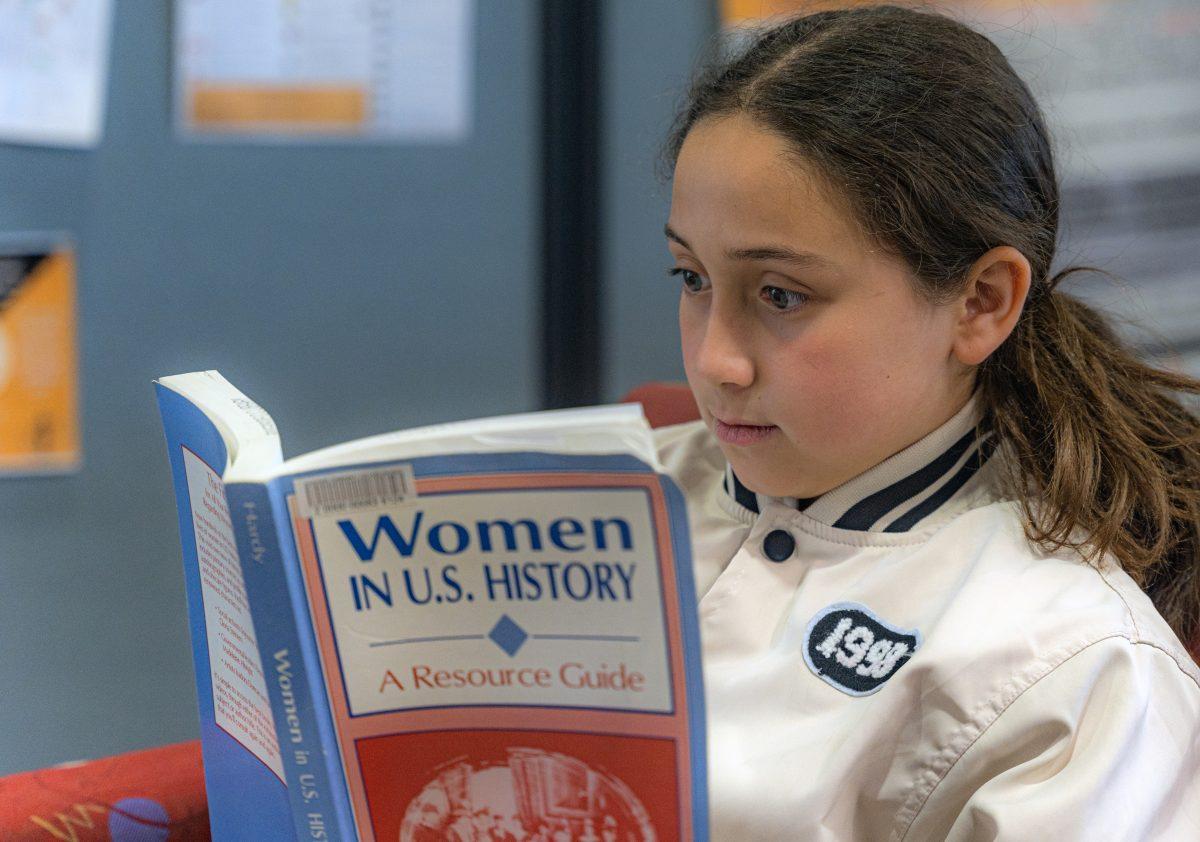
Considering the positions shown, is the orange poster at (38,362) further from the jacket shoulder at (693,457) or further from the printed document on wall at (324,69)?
the jacket shoulder at (693,457)

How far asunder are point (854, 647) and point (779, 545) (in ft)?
0.30

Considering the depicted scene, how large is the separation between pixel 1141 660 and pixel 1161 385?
25 centimetres

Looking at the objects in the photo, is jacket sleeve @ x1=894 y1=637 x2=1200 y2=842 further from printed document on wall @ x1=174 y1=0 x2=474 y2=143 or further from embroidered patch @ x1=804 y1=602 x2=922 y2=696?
printed document on wall @ x1=174 y1=0 x2=474 y2=143

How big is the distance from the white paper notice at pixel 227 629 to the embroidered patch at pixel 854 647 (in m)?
0.29

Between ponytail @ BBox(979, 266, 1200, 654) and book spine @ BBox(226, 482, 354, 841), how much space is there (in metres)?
0.40

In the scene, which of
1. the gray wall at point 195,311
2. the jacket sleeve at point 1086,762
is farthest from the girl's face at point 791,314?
the gray wall at point 195,311

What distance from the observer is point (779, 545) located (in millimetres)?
750

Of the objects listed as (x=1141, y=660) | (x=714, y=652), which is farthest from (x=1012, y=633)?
(x=714, y=652)

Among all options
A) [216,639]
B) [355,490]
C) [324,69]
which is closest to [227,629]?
[216,639]

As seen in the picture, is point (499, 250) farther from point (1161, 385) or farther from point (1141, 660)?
point (1141, 660)

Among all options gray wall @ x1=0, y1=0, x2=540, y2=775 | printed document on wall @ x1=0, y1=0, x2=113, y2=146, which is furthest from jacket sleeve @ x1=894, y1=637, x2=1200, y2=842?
printed document on wall @ x1=0, y1=0, x2=113, y2=146

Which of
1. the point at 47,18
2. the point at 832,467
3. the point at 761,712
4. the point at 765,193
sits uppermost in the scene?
the point at 47,18

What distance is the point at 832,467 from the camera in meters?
0.71

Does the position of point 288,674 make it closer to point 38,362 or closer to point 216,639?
point 216,639
